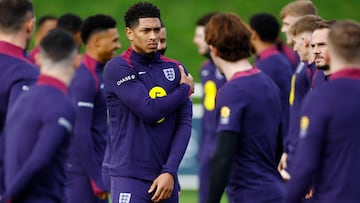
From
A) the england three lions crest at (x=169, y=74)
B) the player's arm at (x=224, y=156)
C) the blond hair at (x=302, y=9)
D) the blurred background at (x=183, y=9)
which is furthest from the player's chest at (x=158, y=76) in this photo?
the blurred background at (x=183, y=9)

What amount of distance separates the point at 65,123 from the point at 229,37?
1.60 meters

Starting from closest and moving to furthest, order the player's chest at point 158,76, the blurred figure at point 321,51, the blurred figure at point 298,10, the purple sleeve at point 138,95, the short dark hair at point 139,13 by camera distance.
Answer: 1. the blurred figure at point 321,51
2. the purple sleeve at point 138,95
3. the player's chest at point 158,76
4. the short dark hair at point 139,13
5. the blurred figure at point 298,10

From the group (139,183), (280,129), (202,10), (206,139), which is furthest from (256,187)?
(202,10)

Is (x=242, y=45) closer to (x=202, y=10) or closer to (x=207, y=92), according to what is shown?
(x=207, y=92)

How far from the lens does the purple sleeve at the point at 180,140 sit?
335 inches

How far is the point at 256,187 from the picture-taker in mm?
7707

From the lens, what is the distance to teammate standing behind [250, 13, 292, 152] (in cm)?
1259

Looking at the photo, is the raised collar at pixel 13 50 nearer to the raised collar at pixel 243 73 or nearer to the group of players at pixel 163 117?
the group of players at pixel 163 117

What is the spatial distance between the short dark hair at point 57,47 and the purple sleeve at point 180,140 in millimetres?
1997

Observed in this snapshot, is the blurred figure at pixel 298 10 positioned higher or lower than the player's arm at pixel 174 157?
higher

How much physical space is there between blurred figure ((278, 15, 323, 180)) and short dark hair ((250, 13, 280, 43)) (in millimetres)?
2489

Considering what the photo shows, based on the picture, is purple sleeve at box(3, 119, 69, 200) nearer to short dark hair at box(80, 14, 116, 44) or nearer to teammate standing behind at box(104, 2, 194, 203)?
teammate standing behind at box(104, 2, 194, 203)

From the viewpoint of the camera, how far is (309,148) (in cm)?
657

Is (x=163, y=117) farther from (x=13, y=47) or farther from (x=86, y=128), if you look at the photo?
(x=86, y=128)
